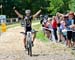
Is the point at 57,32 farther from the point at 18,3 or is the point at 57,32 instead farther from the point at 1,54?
the point at 18,3

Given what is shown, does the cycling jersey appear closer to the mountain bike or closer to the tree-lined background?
the mountain bike

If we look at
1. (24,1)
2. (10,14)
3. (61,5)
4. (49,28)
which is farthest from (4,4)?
(49,28)

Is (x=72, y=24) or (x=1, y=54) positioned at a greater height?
Result: (x=72, y=24)

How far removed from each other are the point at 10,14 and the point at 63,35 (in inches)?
3051

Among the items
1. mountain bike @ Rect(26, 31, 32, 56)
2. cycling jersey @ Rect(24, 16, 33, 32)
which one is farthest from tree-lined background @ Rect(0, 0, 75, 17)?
mountain bike @ Rect(26, 31, 32, 56)

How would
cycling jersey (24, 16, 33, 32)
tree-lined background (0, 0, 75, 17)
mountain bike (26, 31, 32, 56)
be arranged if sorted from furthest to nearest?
tree-lined background (0, 0, 75, 17) < cycling jersey (24, 16, 33, 32) < mountain bike (26, 31, 32, 56)

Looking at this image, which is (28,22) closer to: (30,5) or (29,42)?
(29,42)

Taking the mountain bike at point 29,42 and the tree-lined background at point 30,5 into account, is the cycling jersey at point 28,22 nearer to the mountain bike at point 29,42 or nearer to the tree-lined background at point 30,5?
the mountain bike at point 29,42

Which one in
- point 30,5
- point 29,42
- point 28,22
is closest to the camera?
point 29,42

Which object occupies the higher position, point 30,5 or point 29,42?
point 29,42

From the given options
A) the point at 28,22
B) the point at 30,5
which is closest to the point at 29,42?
the point at 28,22

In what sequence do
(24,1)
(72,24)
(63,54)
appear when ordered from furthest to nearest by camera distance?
(24,1) → (72,24) → (63,54)

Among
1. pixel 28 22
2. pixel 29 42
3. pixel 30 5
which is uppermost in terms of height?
pixel 28 22

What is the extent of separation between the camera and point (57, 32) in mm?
24078
